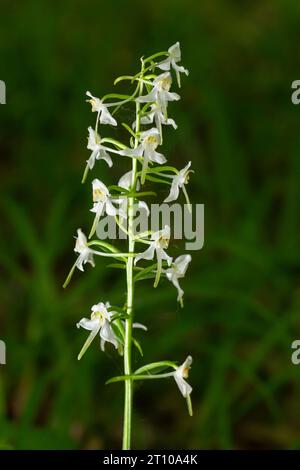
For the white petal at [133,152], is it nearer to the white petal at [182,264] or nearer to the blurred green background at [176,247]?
the white petal at [182,264]

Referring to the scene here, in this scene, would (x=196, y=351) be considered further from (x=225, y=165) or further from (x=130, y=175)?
(x=130, y=175)

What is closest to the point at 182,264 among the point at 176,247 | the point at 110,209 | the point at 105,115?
the point at 176,247

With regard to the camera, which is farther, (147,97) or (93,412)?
(93,412)

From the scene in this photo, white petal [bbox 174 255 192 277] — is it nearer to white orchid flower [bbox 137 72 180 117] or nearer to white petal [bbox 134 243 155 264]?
white petal [bbox 134 243 155 264]

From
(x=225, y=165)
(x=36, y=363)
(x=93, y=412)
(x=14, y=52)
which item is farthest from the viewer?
(x=14, y=52)

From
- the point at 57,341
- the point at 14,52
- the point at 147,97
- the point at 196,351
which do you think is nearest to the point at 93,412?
the point at 57,341

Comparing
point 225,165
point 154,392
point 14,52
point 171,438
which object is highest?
point 14,52
